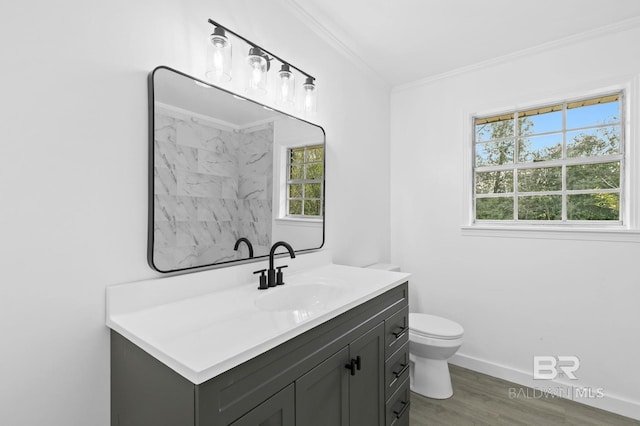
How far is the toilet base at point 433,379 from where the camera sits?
2115mm

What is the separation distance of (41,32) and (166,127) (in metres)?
0.43

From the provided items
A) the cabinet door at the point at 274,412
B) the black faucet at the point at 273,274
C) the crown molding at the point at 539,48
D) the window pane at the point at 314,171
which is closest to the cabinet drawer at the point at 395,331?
the black faucet at the point at 273,274

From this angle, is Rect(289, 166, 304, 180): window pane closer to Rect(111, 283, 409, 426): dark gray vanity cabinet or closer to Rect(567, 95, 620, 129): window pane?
Rect(111, 283, 409, 426): dark gray vanity cabinet

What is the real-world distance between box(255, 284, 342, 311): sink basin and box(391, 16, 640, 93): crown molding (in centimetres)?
216

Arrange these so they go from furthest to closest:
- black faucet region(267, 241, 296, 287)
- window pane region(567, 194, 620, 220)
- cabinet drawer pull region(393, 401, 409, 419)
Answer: window pane region(567, 194, 620, 220) → cabinet drawer pull region(393, 401, 409, 419) → black faucet region(267, 241, 296, 287)

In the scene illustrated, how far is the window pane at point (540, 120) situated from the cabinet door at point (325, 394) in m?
2.30

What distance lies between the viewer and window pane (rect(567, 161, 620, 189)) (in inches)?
83.6

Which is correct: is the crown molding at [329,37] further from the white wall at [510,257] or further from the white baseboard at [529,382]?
the white baseboard at [529,382]

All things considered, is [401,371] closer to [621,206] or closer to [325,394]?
[325,394]

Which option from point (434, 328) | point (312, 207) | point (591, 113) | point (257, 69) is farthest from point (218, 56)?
point (591, 113)

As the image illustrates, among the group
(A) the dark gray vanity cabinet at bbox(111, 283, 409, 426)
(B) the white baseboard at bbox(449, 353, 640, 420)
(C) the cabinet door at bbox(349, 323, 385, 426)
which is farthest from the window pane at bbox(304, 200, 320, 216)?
(B) the white baseboard at bbox(449, 353, 640, 420)

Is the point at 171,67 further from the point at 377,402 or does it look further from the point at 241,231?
the point at 377,402

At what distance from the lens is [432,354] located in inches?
82.4

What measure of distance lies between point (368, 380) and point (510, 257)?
1.66 metres
